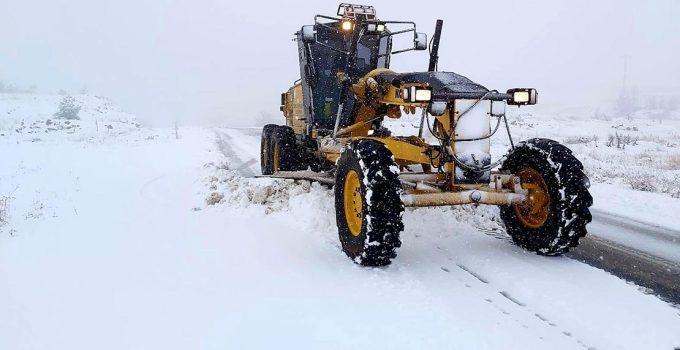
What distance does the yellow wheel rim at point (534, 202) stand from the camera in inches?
189

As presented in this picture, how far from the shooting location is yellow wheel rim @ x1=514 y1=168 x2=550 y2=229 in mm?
4797

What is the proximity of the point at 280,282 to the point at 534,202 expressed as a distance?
274 cm

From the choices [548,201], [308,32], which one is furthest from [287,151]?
[548,201]

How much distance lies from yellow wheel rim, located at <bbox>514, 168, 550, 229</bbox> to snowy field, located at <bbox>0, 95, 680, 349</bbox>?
1.17ft

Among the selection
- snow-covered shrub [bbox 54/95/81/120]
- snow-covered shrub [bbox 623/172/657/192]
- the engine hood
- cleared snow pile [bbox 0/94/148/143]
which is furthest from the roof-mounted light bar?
snow-covered shrub [bbox 54/95/81/120]

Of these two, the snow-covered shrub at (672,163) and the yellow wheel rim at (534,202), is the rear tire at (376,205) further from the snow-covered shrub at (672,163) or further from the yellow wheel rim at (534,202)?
the snow-covered shrub at (672,163)

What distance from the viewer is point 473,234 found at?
5.55 m

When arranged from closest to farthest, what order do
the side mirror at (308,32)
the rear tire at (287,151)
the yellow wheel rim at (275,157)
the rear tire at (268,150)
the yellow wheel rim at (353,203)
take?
the yellow wheel rim at (353,203)
the side mirror at (308,32)
the rear tire at (287,151)
the yellow wheel rim at (275,157)
the rear tire at (268,150)

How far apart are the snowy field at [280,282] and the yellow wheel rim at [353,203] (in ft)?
1.07

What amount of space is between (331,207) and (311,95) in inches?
98.4

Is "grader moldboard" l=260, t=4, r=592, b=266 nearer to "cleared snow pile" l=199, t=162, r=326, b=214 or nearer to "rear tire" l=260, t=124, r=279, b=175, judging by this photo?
"cleared snow pile" l=199, t=162, r=326, b=214

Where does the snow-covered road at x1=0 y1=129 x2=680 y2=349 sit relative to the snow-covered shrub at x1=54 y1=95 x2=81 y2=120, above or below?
below

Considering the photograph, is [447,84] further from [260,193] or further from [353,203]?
[260,193]

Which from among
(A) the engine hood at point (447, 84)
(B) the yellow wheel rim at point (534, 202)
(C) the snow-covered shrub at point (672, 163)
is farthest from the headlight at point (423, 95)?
(C) the snow-covered shrub at point (672, 163)
